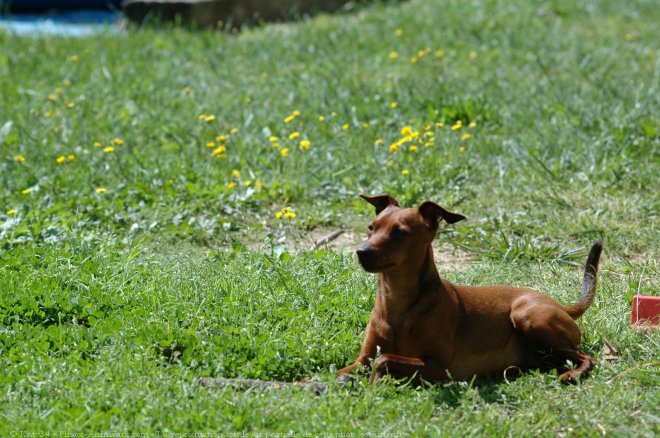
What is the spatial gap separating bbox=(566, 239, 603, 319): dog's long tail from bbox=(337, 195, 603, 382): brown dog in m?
0.16

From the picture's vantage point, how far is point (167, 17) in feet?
37.9

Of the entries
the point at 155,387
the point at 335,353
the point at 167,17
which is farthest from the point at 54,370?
the point at 167,17

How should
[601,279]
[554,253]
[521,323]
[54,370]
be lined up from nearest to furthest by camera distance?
[54,370] < [521,323] < [601,279] < [554,253]

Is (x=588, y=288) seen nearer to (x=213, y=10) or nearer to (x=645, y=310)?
(x=645, y=310)

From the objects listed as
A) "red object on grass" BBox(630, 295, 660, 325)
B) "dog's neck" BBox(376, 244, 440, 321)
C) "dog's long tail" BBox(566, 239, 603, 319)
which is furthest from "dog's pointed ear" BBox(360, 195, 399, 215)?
"red object on grass" BBox(630, 295, 660, 325)

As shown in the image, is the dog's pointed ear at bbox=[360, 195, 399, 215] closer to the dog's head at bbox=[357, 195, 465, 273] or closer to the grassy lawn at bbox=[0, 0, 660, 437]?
the dog's head at bbox=[357, 195, 465, 273]

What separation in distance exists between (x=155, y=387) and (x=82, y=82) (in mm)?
5820

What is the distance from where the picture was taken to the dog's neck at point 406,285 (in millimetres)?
4574

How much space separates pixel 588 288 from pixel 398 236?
49.0 inches

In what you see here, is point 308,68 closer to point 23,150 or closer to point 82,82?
point 82,82

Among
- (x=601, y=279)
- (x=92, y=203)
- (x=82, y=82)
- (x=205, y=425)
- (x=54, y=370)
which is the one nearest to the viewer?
(x=205, y=425)

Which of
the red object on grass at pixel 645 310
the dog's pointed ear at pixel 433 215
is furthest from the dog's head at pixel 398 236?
the red object on grass at pixel 645 310

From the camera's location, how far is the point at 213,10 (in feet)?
37.9

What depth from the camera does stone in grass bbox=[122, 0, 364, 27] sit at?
11469 mm
